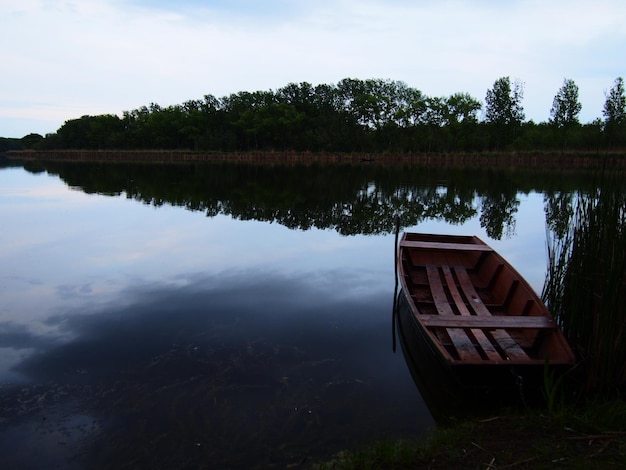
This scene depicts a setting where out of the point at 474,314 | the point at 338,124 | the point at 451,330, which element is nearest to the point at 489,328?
the point at 451,330

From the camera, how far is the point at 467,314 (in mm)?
6219

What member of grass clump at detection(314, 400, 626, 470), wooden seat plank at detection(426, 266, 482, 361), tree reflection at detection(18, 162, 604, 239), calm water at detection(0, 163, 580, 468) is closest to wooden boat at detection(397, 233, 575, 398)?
wooden seat plank at detection(426, 266, 482, 361)

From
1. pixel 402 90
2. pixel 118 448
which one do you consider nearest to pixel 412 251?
pixel 118 448

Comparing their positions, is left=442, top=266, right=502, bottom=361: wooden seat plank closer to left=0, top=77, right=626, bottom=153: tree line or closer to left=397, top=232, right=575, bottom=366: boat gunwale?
left=397, top=232, right=575, bottom=366: boat gunwale

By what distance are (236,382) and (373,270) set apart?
5.06 m

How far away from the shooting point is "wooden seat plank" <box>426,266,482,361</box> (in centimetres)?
491

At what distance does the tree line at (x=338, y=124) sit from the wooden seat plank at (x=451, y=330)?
46.5 m

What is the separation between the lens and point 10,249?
11.0 m

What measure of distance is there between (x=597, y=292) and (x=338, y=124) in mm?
68915

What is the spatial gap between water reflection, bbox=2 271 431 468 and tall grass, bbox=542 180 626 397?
1639 millimetres

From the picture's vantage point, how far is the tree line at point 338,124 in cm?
6225

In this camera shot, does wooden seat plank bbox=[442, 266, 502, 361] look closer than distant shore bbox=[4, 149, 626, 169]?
Yes

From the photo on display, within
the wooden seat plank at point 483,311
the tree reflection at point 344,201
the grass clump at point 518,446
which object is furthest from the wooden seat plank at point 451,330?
the tree reflection at point 344,201

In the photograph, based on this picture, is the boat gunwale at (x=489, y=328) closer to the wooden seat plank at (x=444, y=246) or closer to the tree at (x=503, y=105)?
the wooden seat plank at (x=444, y=246)
